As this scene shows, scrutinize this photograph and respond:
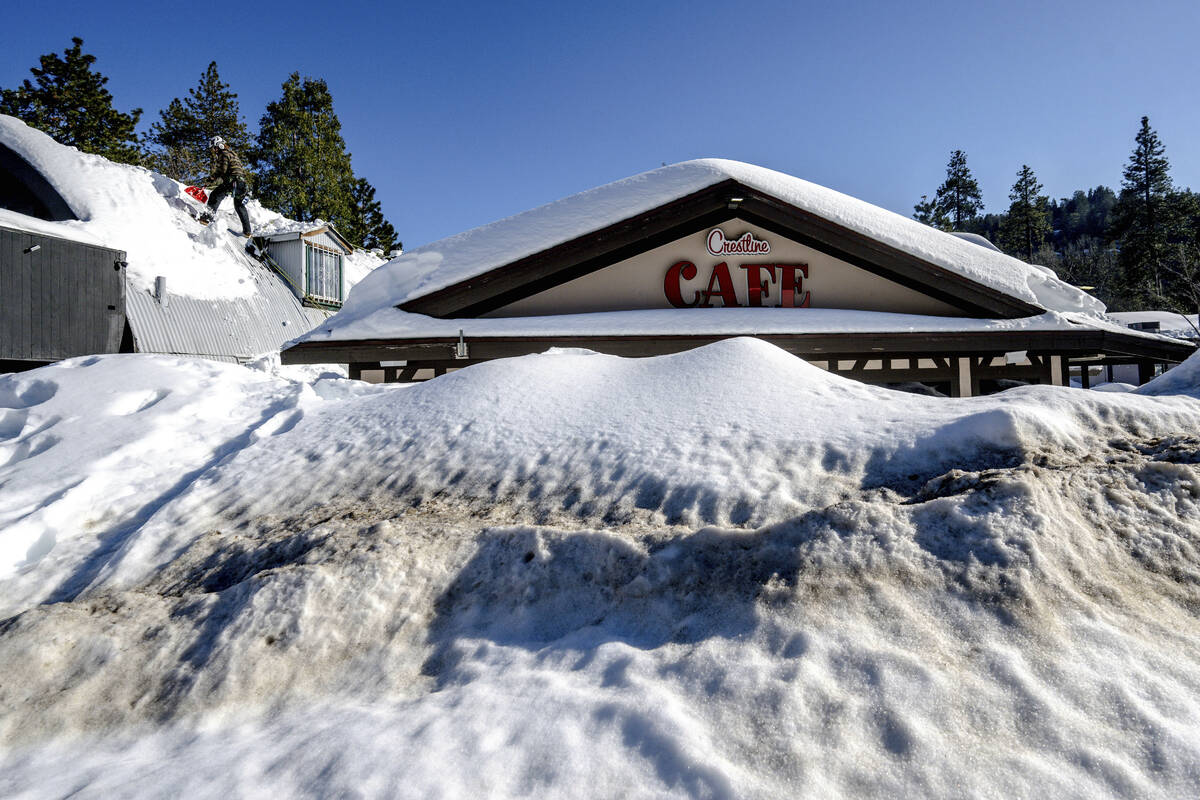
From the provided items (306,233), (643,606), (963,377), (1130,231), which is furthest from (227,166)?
(1130,231)

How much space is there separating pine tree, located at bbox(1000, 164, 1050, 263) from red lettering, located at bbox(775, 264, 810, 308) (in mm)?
55992

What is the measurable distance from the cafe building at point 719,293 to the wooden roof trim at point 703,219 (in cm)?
2

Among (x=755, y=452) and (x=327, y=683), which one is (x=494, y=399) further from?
(x=327, y=683)

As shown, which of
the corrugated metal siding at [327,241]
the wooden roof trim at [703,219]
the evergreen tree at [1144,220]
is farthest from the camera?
the evergreen tree at [1144,220]

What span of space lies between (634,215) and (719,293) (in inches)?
71.9

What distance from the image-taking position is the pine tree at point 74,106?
27797 mm

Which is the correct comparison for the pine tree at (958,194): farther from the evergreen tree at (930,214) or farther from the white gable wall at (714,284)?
the white gable wall at (714,284)

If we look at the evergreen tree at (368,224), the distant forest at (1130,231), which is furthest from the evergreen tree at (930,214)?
Result: the evergreen tree at (368,224)

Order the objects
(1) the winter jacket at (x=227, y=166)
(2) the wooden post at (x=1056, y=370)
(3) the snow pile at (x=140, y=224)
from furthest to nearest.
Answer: (1) the winter jacket at (x=227, y=166), (3) the snow pile at (x=140, y=224), (2) the wooden post at (x=1056, y=370)

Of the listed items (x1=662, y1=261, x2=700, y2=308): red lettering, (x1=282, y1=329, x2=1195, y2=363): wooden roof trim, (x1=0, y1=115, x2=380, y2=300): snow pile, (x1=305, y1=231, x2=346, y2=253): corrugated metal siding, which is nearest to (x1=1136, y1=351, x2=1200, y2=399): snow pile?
(x1=282, y1=329, x2=1195, y2=363): wooden roof trim

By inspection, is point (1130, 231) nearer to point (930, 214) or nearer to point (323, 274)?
point (930, 214)

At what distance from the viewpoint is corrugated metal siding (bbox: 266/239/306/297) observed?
22375 millimetres

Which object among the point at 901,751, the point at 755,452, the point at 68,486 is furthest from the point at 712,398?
the point at 68,486

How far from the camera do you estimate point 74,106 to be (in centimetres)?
2867
